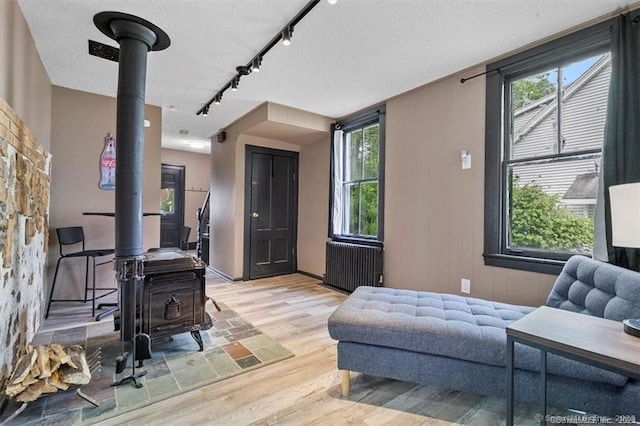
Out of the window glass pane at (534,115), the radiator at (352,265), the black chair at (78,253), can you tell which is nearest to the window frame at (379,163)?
the radiator at (352,265)

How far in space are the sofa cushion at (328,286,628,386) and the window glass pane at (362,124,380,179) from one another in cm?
220

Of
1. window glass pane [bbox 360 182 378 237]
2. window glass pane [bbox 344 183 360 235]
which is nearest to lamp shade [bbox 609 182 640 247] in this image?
window glass pane [bbox 360 182 378 237]

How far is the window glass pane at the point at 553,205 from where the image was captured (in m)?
2.28

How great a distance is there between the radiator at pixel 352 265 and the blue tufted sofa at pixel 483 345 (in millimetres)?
1594

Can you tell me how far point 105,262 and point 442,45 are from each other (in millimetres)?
4190

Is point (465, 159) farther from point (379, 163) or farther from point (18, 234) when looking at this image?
point (18, 234)

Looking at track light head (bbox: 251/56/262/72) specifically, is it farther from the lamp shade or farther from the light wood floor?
the lamp shade

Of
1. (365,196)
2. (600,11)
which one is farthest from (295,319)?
(600,11)

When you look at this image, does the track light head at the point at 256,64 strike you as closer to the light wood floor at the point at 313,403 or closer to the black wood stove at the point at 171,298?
the black wood stove at the point at 171,298

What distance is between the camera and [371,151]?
4098mm

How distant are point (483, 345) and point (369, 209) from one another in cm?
259

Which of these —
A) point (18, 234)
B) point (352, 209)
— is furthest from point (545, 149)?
point (18, 234)

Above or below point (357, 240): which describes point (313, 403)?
below

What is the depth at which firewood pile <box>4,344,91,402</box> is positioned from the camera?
1600mm
